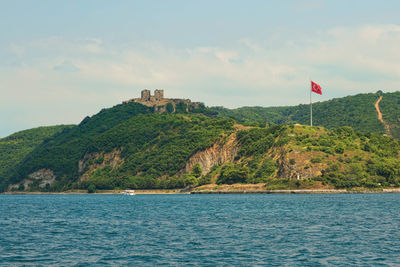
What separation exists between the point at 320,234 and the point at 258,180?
5443 inches

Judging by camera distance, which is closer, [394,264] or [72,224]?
[394,264]

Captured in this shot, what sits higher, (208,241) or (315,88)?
(315,88)

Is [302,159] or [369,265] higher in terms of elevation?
[302,159]

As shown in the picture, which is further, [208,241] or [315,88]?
[315,88]

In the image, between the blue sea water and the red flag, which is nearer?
the blue sea water

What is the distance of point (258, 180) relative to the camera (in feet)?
652

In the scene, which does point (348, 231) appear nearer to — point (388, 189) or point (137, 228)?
point (137, 228)

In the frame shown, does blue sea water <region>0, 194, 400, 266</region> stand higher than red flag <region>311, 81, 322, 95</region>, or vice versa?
red flag <region>311, 81, 322, 95</region>

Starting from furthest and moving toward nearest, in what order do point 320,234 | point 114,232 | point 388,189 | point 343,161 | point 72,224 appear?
point 343,161 < point 388,189 < point 72,224 < point 114,232 < point 320,234

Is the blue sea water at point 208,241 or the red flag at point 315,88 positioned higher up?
the red flag at point 315,88

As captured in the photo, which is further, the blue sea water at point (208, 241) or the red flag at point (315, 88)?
the red flag at point (315, 88)

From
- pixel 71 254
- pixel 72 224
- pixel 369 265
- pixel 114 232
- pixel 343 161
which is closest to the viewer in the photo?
pixel 369 265

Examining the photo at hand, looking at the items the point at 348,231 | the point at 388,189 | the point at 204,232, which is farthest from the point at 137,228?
the point at 388,189

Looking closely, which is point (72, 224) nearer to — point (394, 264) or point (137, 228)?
point (137, 228)
